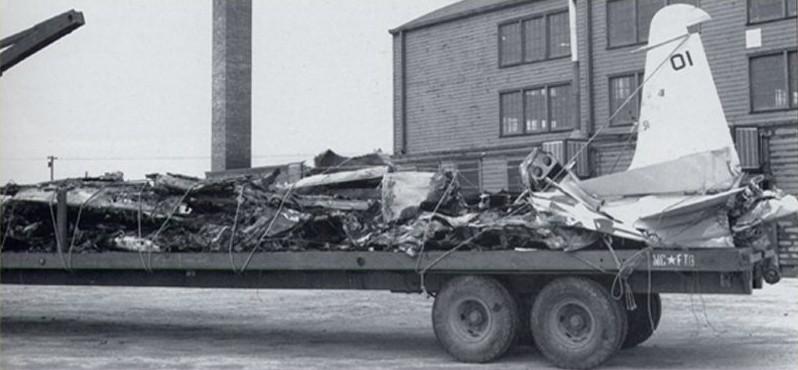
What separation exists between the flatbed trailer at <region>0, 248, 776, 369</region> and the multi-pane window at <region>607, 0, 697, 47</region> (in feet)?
58.8

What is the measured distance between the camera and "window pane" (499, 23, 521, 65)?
98.9 ft

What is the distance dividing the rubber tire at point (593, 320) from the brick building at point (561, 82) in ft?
47.7

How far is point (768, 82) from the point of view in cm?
2484

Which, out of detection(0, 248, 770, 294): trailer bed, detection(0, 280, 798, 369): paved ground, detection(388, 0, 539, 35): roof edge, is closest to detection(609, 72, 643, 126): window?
detection(388, 0, 539, 35): roof edge

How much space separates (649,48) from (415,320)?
20.0 feet

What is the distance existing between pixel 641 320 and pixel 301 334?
4.67 m

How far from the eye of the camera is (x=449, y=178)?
10.5 meters

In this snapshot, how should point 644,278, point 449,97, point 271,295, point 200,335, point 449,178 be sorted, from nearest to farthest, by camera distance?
point 644,278, point 449,178, point 200,335, point 271,295, point 449,97

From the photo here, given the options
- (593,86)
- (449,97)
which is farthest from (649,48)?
(449,97)

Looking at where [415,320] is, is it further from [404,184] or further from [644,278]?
[644,278]

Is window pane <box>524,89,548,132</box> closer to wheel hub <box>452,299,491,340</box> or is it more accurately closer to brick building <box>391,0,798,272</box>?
brick building <box>391,0,798,272</box>

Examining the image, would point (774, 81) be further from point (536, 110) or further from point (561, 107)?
point (536, 110)

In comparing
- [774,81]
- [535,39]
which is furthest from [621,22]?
[774,81]

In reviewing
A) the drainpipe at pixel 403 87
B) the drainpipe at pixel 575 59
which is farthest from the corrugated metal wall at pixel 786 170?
the drainpipe at pixel 403 87
